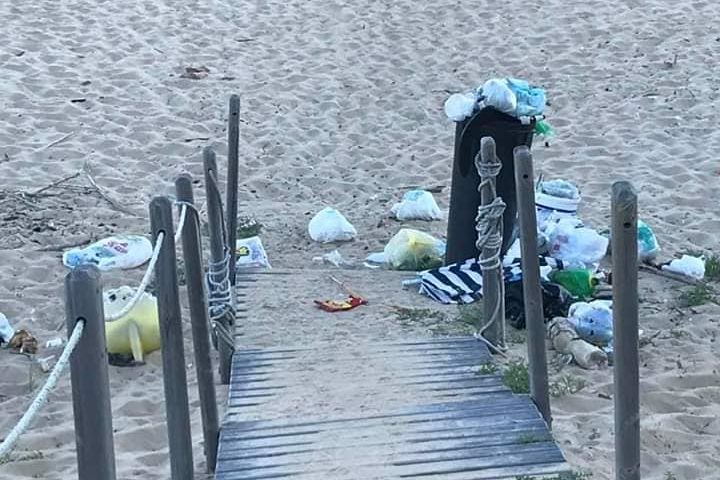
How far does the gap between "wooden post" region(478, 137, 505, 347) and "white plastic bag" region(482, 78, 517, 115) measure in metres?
0.77

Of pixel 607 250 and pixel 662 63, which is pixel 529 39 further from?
pixel 607 250

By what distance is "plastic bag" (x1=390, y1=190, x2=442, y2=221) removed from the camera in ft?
23.9

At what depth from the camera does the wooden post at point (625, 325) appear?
120 inches

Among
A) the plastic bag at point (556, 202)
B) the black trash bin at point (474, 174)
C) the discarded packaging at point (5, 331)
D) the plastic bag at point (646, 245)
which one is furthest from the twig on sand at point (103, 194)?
the plastic bag at point (646, 245)

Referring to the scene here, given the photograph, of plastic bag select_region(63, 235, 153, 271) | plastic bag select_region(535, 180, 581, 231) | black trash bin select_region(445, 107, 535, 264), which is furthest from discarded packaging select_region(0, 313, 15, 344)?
plastic bag select_region(535, 180, 581, 231)

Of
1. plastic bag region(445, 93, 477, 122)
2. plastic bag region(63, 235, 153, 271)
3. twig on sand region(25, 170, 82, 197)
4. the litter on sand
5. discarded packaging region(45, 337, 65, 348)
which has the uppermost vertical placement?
plastic bag region(445, 93, 477, 122)

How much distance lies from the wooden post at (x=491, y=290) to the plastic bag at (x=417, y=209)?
236cm

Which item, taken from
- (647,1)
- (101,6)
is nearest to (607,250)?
(647,1)

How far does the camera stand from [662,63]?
1028 centimetres

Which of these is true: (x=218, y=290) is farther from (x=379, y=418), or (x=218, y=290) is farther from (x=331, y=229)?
(x=331, y=229)

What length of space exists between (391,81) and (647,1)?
3.63 meters

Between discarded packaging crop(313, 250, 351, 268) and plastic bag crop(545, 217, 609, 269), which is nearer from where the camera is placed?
plastic bag crop(545, 217, 609, 269)

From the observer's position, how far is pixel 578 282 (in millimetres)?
5633

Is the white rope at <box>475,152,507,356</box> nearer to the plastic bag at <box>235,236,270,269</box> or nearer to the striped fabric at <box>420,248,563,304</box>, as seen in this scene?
the striped fabric at <box>420,248,563,304</box>
